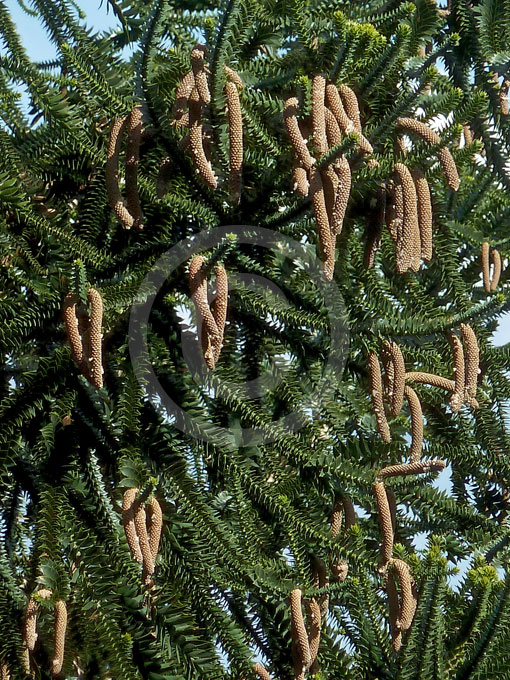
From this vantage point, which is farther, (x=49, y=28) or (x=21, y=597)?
(x=49, y=28)

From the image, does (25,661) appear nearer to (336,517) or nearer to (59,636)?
(59,636)

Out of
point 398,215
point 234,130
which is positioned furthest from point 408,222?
point 234,130

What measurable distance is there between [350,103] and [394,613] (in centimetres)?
107

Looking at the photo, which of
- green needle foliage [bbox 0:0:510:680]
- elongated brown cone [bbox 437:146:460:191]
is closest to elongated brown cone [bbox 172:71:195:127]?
green needle foliage [bbox 0:0:510:680]

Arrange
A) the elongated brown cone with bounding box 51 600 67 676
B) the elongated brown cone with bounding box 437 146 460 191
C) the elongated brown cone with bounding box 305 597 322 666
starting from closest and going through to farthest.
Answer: the elongated brown cone with bounding box 51 600 67 676
the elongated brown cone with bounding box 305 597 322 666
the elongated brown cone with bounding box 437 146 460 191

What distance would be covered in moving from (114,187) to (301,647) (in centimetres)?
99

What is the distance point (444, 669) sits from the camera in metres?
1.88

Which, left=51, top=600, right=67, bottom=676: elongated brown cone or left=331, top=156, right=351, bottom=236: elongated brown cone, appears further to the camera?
left=331, top=156, right=351, bottom=236: elongated brown cone

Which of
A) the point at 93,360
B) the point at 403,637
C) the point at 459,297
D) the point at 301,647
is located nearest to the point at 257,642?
the point at 301,647

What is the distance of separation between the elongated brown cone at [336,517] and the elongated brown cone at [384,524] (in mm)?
149

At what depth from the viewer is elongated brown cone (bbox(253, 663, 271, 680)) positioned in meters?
2.02

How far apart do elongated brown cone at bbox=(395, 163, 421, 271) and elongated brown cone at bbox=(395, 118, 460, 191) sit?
12 centimetres

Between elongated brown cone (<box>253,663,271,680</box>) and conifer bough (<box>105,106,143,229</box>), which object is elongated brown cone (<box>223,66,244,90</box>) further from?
elongated brown cone (<box>253,663,271,680</box>)

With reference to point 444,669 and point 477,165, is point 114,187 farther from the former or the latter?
point 477,165
